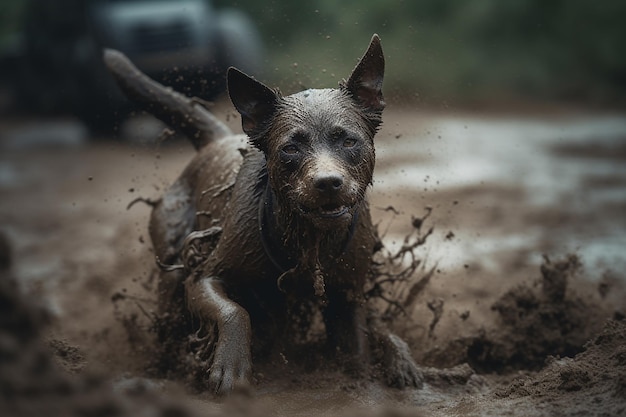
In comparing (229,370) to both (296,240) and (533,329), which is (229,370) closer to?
(296,240)

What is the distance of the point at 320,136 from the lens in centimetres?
422

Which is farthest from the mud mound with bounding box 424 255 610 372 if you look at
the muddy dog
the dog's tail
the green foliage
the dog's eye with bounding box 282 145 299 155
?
the green foliage

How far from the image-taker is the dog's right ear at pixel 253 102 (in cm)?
441

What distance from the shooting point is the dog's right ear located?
4.41 metres

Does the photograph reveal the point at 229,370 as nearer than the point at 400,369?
Yes

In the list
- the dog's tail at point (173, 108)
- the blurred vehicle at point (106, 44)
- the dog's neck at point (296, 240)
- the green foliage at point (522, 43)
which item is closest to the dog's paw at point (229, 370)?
the dog's neck at point (296, 240)

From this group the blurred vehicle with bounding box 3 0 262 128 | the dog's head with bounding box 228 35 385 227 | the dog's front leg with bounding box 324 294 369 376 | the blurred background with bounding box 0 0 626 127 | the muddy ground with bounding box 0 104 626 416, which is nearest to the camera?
the muddy ground with bounding box 0 104 626 416

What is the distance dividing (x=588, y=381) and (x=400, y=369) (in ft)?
3.18

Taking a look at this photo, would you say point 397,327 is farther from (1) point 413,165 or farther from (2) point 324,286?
(1) point 413,165

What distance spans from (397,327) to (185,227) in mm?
1445

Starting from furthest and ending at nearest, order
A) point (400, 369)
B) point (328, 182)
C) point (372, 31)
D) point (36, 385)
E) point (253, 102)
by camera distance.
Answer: point (372, 31), point (400, 369), point (253, 102), point (328, 182), point (36, 385)

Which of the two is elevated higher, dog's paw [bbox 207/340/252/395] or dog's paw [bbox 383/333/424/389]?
dog's paw [bbox 383/333/424/389]

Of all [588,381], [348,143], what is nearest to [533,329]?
[588,381]

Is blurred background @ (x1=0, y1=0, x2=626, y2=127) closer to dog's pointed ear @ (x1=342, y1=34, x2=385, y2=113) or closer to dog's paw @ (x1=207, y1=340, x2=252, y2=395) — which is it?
dog's pointed ear @ (x1=342, y1=34, x2=385, y2=113)
